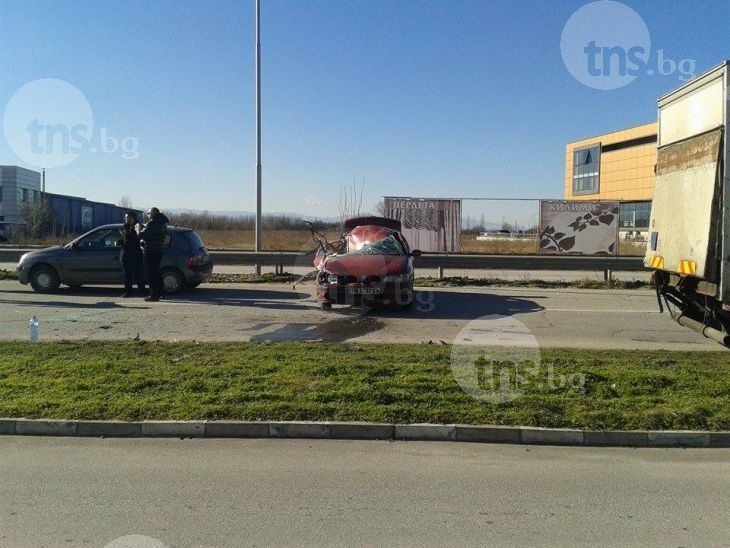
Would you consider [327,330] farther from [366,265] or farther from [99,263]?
[99,263]

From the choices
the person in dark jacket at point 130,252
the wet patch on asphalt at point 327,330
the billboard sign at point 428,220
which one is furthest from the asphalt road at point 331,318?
the billboard sign at point 428,220

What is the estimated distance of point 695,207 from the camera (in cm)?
708

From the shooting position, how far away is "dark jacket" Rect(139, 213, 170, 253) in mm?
13531

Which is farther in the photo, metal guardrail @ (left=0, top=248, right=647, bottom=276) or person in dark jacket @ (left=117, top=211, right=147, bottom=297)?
metal guardrail @ (left=0, top=248, right=647, bottom=276)

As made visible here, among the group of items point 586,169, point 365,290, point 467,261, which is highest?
point 586,169

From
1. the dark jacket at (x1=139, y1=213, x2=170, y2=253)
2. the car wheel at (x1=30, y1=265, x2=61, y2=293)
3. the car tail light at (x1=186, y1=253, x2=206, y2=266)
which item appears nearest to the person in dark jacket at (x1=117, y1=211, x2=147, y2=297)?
the dark jacket at (x1=139, y1=213, x2=170, y2=253)

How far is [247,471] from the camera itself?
4785mm

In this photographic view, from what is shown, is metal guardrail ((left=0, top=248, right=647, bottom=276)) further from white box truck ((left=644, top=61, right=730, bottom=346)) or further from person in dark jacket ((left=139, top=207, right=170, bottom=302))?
white box truck ((left=644, top=61, right=730, bottom=346))

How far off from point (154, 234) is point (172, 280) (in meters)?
1.40

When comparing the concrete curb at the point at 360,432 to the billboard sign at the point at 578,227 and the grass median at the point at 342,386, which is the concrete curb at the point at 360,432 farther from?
the billboard sign at the point at 578,227

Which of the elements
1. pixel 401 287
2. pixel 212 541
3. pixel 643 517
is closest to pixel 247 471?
pixel 212 541

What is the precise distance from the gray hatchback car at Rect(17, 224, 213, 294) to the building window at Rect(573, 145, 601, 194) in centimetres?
7708

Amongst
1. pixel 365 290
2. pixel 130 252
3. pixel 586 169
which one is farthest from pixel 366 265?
pixel 586 169

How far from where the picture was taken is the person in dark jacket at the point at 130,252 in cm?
1387
